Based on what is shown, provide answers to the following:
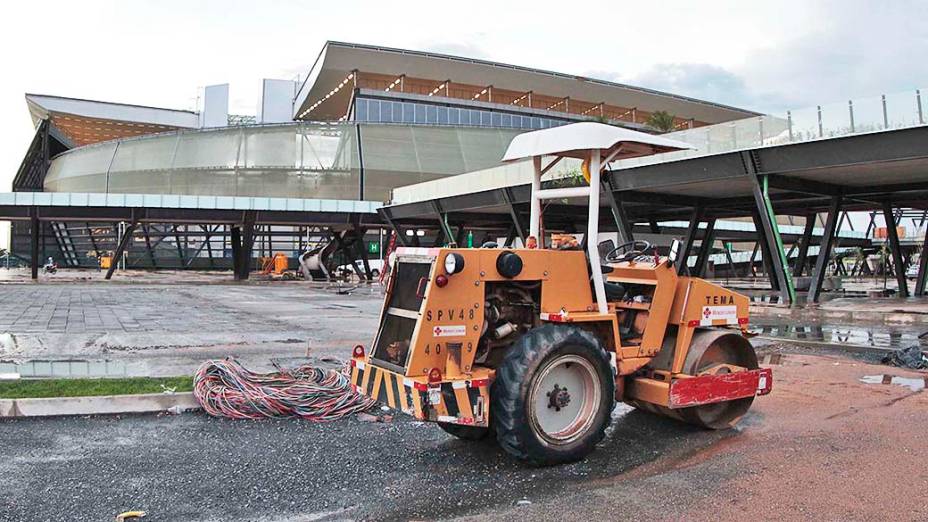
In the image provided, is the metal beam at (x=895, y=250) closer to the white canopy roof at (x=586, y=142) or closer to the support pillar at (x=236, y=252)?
the white canopy roof at (x=586, y=142)

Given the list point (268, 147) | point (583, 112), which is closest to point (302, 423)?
point (268, 147)

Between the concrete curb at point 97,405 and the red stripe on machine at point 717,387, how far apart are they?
4.76 m

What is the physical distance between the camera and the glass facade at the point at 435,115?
190ft

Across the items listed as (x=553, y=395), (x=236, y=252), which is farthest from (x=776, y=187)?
(x=236, y=252)

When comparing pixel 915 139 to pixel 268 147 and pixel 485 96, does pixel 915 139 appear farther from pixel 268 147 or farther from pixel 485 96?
pixel 485 96

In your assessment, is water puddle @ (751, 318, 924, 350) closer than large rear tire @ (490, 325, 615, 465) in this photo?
No

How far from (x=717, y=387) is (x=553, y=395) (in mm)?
1728

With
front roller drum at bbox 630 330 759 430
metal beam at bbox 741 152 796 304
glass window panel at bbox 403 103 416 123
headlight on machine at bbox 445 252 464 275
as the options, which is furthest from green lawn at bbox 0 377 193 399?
glass window panel at bbox 403 103 416 123

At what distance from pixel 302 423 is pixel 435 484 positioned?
6.94ft

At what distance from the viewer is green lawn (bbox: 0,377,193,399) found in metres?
6.66

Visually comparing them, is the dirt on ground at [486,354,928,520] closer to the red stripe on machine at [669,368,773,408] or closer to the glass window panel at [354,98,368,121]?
the red stripe on machine at [669,368,773,408]

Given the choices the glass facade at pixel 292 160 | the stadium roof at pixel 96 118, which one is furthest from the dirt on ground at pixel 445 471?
the stadium roof at pixel 96 118

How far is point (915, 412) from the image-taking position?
6562 mm

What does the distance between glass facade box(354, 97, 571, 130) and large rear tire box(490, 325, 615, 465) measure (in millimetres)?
51675
